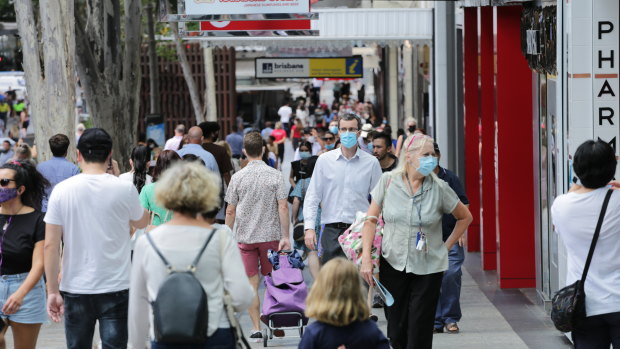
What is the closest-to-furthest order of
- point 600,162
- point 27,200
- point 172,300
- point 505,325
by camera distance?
point 172,300
point 600,162
point 27,200
point 505,325

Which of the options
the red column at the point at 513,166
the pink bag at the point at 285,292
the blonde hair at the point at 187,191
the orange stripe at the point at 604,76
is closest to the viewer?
the blonde hair at the point at 187,191

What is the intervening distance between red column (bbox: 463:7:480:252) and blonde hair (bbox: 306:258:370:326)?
1013cm

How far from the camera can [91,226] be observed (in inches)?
251

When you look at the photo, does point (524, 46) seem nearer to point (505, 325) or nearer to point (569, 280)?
point (505, 325)

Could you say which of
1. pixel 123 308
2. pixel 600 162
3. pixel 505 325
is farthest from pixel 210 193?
pixel 505 325

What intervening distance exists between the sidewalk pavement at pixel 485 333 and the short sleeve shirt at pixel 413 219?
7.78ft

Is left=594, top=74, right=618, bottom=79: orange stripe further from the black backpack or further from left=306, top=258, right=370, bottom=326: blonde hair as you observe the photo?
the black backpack

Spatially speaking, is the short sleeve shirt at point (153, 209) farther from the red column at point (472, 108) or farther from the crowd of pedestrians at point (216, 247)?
the red column at point (472, 108)

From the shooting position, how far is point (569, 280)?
606 centimetres

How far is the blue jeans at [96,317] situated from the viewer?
641 cm

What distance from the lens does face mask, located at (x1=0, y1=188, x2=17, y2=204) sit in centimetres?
694

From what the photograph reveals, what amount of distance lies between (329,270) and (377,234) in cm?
233

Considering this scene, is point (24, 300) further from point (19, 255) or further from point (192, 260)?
point (192, 260)

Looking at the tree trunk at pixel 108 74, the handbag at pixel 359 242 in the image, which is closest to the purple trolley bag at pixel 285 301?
the handbag at pixel 359 242
